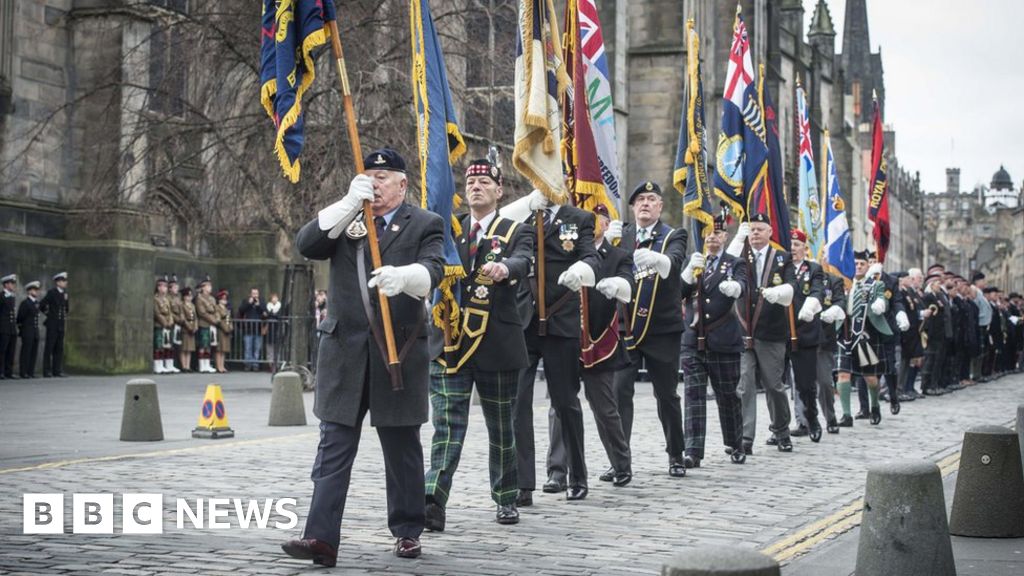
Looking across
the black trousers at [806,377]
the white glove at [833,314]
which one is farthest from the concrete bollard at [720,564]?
the white glove at [833,314]

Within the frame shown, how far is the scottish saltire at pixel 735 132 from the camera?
14859 mm

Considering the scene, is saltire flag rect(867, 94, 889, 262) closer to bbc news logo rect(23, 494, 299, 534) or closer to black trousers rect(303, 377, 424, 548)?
bbc news logo rect(23, 494, 299, 534)

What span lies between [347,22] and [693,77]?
361 inches

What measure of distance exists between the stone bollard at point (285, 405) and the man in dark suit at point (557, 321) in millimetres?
6687

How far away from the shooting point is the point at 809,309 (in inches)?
561

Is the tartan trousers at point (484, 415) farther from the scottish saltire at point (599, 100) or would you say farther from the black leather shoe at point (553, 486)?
Answer: the scottish saltire at point (599, 100)

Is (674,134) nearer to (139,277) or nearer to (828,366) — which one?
(139,277)

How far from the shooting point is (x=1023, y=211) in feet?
444

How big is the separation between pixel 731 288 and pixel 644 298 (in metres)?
1.33

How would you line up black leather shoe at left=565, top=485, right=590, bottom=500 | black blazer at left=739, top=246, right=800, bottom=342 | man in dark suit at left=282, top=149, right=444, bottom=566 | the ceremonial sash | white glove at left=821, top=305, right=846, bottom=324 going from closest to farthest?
Answer: man in dark suit at left=282, top=149, right=444, bottom=566
black leather shoe at left=565, top=485, right=590, bottom=500
the ceremonial sash
black blazer at left=739, top=246, right=800, bottom=342
white glove at left=821, top=305, right=846, bottom=324

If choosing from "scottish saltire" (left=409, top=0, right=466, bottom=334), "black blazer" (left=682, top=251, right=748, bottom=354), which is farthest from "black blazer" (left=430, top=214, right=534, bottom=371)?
"black blazer" (left=682, top=251, right=748, bottom=354)

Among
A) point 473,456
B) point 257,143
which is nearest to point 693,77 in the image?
point 473,456

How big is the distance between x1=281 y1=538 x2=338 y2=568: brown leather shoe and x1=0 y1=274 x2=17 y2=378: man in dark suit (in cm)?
1816

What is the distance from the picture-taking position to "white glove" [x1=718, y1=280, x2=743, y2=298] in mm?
12445
